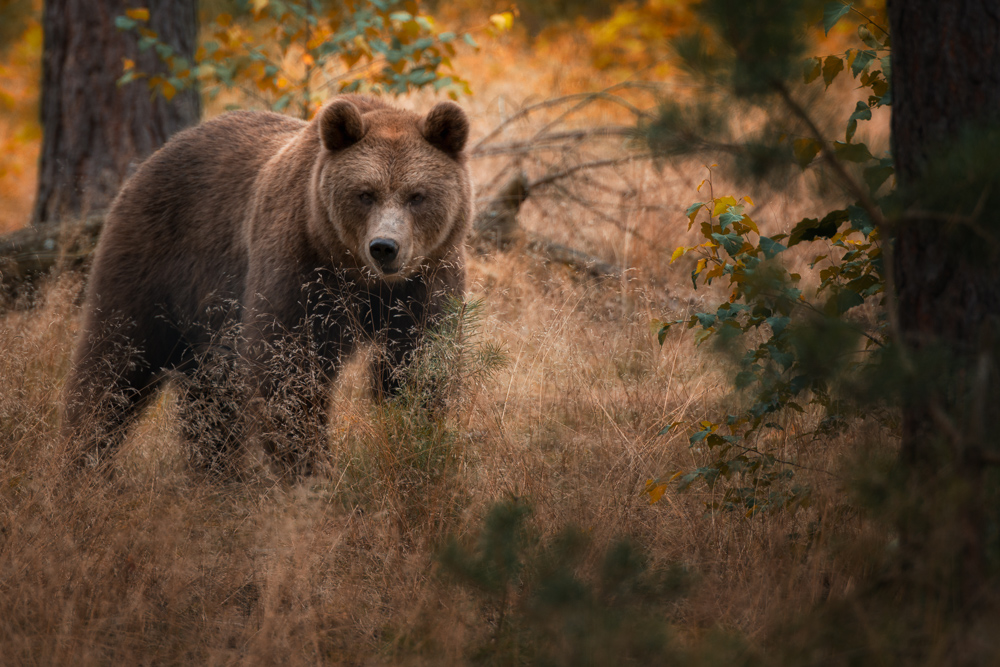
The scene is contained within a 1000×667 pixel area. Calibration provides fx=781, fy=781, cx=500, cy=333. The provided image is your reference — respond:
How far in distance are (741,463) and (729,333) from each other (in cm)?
98

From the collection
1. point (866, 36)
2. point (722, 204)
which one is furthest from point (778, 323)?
point (866, 36)

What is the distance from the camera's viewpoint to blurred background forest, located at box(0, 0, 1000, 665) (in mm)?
1886

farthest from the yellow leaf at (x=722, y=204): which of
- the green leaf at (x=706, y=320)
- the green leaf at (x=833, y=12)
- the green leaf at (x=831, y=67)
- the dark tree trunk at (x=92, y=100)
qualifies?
the dark tree trunk at (x=92, y=100)

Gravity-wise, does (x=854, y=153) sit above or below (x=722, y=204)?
above

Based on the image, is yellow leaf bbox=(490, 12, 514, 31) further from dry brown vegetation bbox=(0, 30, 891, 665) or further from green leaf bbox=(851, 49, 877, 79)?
green leaf bbox=(851, 49, 877, 79)

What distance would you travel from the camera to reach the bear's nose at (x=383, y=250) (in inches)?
148

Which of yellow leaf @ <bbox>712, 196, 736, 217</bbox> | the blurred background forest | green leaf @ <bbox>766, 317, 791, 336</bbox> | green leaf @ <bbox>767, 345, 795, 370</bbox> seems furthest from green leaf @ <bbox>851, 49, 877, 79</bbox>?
green leaf @ <bbox>767, 345, 795, 370</bbox>

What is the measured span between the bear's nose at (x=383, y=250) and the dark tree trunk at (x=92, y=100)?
3880 mm

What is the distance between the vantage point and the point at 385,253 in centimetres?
379

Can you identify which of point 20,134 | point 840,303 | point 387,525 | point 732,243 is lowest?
point 387,525

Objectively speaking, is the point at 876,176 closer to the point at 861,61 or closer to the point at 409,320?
the point at 861,61

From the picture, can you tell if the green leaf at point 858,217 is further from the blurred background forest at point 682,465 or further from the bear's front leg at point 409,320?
the bear's front leg at point 409,320

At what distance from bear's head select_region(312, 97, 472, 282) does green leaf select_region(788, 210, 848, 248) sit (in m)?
1.86

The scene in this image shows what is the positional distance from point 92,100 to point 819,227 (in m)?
6.21
